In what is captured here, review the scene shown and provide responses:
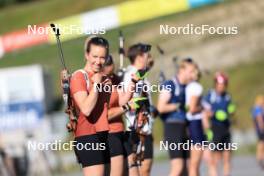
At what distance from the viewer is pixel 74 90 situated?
9.15 m

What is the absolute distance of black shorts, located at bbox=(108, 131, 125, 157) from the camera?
10.5m

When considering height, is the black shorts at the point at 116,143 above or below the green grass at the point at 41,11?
below

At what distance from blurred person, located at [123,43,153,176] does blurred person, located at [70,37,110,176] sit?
5.22ft

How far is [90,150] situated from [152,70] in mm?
24279

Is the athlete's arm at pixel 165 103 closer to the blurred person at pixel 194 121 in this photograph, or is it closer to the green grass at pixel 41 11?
the blurred person at pixel 194 121

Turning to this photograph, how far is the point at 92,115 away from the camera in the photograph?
9305mm

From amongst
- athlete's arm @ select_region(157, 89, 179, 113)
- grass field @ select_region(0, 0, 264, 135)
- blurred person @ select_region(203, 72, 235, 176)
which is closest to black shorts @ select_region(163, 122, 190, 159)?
athlete's arm @ select_region(157, 89, 179, 113)

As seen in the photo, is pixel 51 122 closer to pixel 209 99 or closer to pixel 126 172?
pixel 209 99

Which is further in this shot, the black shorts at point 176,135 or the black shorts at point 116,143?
the black shorts at point 176,135

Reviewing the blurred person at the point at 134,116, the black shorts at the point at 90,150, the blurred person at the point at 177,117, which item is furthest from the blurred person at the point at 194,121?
the black shorts at the point at 90,150

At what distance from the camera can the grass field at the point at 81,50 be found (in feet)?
110

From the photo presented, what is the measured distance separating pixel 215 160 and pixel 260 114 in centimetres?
604

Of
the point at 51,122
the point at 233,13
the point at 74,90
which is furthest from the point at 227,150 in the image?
the point at 233,13

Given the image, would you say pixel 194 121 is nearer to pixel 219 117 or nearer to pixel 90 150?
pixel 219 117
